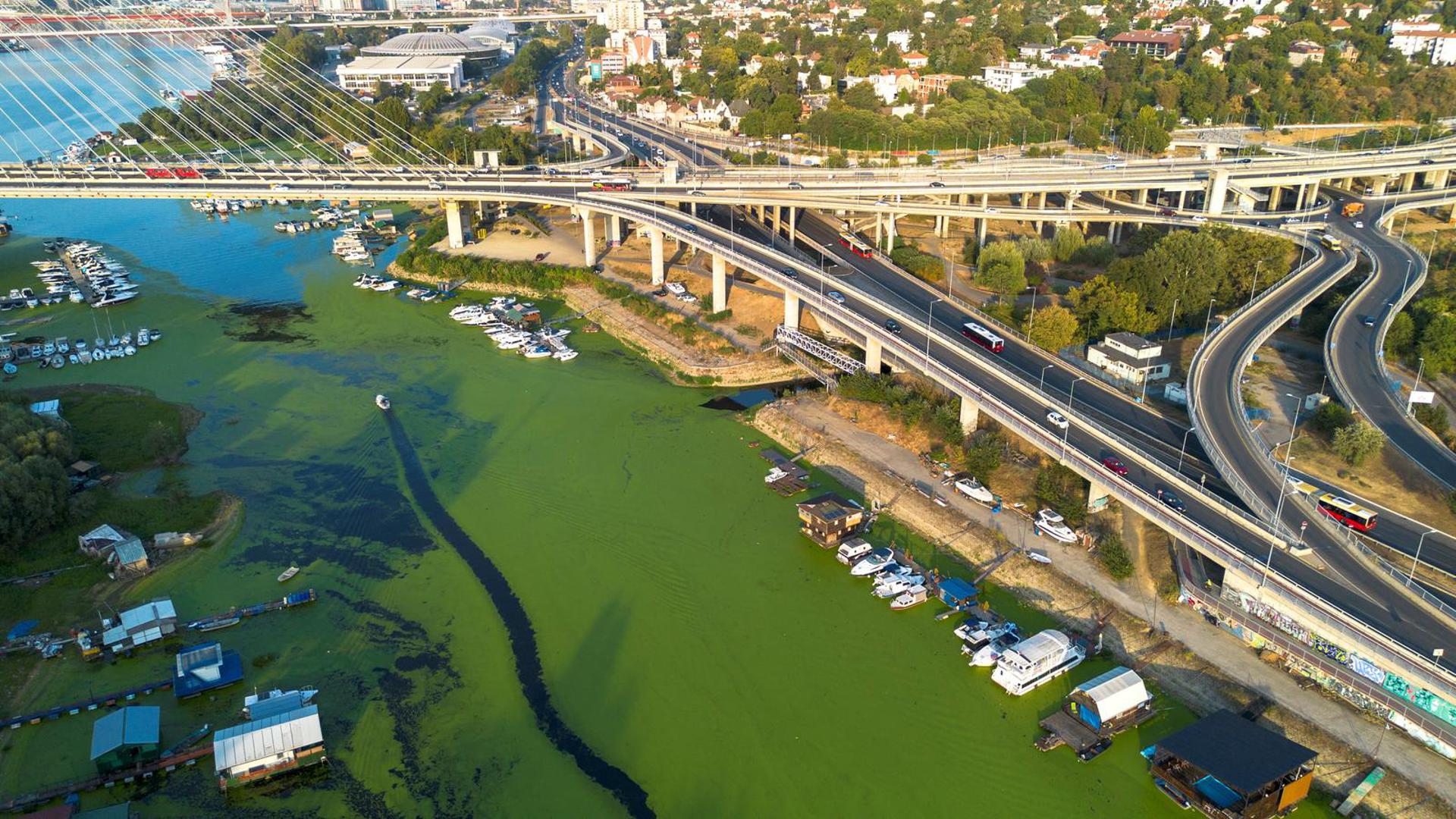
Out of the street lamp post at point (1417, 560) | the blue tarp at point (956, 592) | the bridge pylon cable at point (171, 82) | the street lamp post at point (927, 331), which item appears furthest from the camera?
the bridge pylon cable at point (171, 82)

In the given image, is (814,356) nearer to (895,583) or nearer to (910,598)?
(895,583)

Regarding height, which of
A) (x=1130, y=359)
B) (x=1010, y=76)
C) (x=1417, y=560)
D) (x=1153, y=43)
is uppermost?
(x=1153, y=43)

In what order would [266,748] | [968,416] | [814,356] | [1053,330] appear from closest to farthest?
[266,748]
[968,416]
[1053,330]
[814,356]

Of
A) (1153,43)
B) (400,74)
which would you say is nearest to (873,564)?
(1153,43)

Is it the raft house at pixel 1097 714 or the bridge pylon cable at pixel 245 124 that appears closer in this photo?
the raft house at pixel 1097 714

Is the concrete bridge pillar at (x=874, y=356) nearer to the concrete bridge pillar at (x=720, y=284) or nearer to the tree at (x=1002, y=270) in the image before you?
the concrete bridge pillar at (x=720, y=284)

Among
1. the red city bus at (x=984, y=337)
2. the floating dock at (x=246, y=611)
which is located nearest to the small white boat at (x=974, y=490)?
the red city bus at (x=984, y=337)

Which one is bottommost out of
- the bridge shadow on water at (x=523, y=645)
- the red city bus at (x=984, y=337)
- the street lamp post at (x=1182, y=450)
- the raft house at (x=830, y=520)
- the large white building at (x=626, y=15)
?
the bridge shadow on water at (x=523, y=645)
